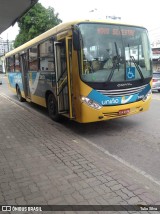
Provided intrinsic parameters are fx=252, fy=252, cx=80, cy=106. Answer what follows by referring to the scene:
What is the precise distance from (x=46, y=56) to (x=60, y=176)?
513 cm

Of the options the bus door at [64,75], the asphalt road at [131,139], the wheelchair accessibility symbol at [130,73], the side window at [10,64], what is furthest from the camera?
the side window at [10,64]

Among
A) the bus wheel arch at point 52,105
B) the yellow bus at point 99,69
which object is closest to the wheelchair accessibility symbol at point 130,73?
the yellow bus at point 99,69

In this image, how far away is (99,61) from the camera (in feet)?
21.2

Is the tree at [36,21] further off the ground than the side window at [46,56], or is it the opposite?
the tree at [36,21]

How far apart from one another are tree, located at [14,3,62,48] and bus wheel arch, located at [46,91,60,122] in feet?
75.9

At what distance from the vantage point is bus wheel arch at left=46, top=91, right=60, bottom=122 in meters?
8.32

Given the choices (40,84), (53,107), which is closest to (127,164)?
(53,107)

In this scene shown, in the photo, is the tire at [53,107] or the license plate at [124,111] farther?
the tire at [53,107]

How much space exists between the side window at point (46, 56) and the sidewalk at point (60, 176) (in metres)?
2.58

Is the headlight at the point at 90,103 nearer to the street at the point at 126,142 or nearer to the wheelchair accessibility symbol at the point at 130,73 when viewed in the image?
the street at the point at 126,142

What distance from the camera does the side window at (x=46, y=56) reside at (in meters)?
7.95

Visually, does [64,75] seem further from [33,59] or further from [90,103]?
[33,59]

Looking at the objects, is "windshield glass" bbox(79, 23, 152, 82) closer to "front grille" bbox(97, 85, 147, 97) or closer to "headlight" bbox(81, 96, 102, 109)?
"front grille" bbox(97, 85, 147, 97)

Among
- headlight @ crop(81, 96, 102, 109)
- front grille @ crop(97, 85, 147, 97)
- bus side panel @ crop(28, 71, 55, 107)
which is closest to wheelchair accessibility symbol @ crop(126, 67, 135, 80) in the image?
front grille @ crop(97, 85, 147, 97)
